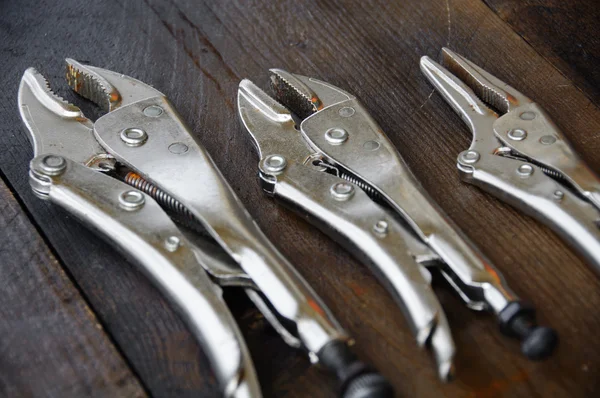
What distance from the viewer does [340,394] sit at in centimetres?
70

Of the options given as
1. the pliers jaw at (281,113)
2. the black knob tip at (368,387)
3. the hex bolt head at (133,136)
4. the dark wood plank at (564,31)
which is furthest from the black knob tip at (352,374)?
the dark wood plank at (564,31)

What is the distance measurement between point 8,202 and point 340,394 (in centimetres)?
45

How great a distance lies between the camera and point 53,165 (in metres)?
0.85

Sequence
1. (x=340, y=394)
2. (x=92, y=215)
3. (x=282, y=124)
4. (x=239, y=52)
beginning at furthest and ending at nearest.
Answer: (x=239, y=52), (x=282, y=124), (x=92, y=215), (x=340, y=394)

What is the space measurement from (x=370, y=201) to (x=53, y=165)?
1.10 feet

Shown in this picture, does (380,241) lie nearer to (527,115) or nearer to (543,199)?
(543,199)

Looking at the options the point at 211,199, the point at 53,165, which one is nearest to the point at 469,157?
the point at 211,199

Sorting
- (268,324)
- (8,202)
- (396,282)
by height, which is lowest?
(8,202)

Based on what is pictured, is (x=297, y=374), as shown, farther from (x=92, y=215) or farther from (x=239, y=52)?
(x=239, y=52)

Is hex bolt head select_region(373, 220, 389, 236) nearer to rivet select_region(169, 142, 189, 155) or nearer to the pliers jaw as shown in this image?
the pliers jaw

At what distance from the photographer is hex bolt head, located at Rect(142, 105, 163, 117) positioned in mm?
950

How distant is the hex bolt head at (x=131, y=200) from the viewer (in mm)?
813

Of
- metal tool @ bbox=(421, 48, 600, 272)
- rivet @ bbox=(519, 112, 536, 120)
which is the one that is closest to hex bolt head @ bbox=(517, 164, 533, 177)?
metal tool @ bbox=(421, 48, 600, 272)

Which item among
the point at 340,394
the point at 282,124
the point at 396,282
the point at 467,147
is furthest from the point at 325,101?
the point at 340,394
